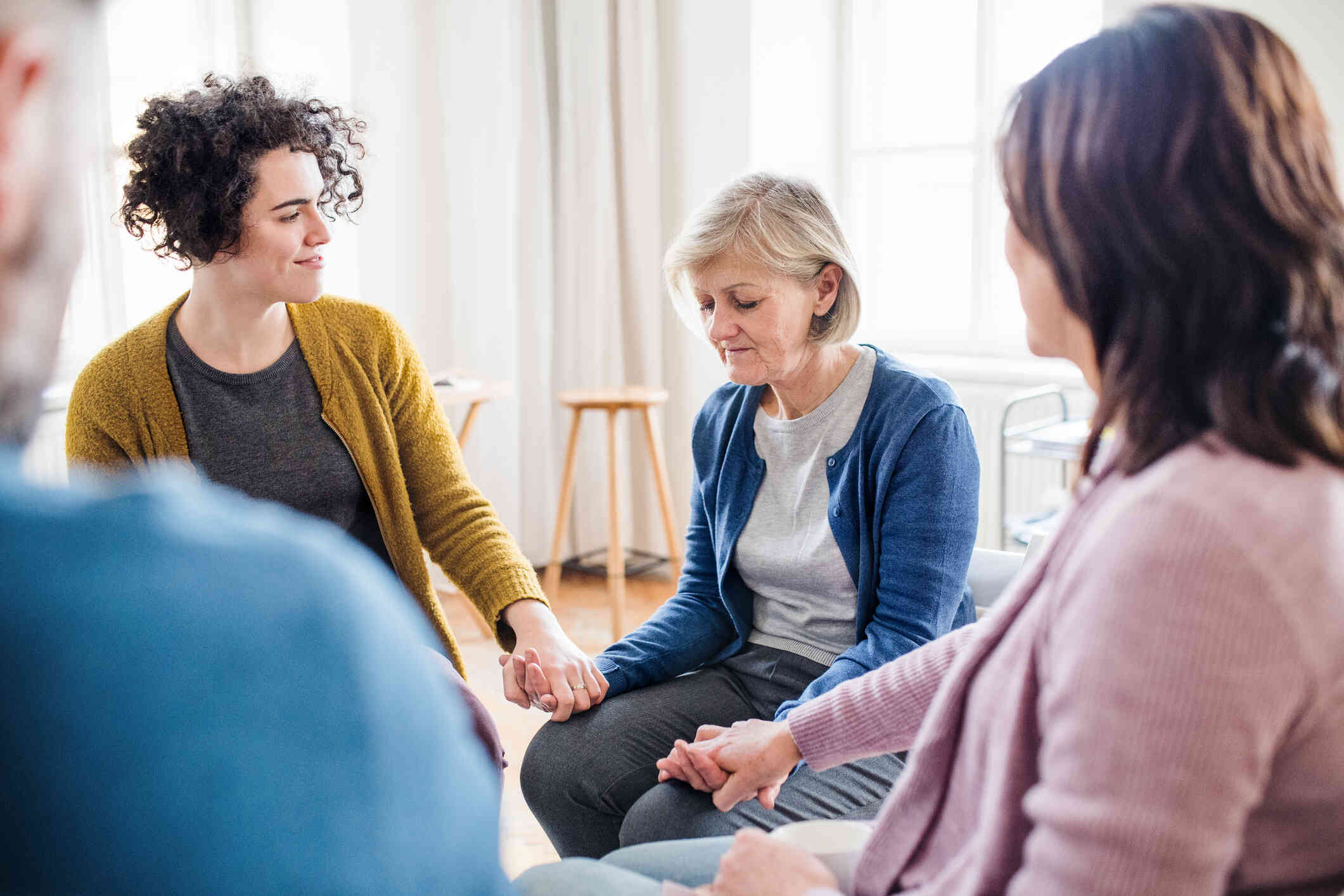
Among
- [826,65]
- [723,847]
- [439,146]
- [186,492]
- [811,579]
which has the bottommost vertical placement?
[723,847]

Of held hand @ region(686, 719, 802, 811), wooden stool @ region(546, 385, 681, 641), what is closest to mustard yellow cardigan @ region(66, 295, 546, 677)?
held hand @ region(686, 719, 802, 811)

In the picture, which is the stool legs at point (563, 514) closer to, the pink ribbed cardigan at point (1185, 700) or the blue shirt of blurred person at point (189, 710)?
the pink ribbed cardigan at point (1185, 700)

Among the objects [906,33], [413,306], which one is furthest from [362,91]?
[906,33]

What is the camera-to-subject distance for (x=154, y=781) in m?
0.47

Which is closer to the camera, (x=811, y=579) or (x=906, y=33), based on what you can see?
(x=811, y=579)

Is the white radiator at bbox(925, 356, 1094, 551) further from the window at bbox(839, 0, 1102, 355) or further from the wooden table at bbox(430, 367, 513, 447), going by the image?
the wooden table at bbox(430, 367, 513, 447)

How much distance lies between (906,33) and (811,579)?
3.25 meters

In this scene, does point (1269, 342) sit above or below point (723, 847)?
above

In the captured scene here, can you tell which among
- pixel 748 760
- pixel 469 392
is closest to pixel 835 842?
pixel 748 760

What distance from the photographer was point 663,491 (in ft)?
12.9

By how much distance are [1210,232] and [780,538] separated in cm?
106

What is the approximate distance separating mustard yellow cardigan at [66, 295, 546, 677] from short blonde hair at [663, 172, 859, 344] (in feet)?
1.75

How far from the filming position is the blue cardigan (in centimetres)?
154

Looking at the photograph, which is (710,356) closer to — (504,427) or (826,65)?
(504,427)
